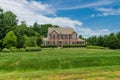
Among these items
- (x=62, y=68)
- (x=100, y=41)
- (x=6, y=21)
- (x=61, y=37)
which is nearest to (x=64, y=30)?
(x=61, y=37)

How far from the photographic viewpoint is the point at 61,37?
6906cm

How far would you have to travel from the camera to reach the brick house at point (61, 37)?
68250 millimetres

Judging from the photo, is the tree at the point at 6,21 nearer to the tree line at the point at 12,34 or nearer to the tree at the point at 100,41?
the tree line at the point at 12,34

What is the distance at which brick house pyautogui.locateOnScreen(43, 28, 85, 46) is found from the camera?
68250 mm

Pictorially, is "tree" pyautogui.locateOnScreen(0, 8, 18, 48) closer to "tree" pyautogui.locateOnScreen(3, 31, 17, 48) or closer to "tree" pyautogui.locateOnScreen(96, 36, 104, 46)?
"tree" pyautogui.locateOnScreen(3, 31, 17, 48)

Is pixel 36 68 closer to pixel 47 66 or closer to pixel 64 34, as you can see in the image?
pixel 47 66

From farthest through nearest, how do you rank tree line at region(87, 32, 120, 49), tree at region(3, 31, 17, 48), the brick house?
the brick house → tree line at region(87, 32, 120, 49) → tree at region(3, 31, 17, 48)

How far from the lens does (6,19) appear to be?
61.6 meters

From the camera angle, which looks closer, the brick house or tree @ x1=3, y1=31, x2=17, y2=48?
tree @ x1=3, y1=31, x2=17, y2=48

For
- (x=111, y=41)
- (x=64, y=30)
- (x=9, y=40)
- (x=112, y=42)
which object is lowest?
(x=112, y=42)

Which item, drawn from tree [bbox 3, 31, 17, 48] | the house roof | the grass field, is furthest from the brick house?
the grass field

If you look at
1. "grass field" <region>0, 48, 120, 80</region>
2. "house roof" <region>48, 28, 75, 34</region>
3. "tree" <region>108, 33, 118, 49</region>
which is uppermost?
"house roof" <region>48, 28, 75, 34</region>

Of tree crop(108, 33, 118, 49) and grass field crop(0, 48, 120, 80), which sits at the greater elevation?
tree crop(108, 33, 118, 49)

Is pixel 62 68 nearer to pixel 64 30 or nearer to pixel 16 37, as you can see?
pixel 16 37
